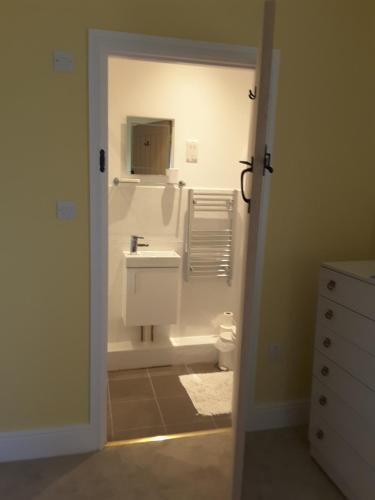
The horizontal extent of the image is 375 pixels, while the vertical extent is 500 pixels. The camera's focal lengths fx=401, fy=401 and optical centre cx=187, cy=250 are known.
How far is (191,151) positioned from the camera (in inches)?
130

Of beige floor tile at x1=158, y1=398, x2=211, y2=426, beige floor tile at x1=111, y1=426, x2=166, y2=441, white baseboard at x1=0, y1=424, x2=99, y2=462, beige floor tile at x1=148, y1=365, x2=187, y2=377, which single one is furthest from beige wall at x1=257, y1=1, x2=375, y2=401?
white baseboard at x1=0, y1=424, x2=99, y2=462

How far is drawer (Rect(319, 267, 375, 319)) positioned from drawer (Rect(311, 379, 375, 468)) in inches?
18.4

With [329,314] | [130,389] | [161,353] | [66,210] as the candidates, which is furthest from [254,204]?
[161,353]

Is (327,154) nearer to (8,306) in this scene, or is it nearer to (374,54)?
(374,54)

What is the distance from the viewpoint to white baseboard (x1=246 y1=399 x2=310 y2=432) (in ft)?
8.07

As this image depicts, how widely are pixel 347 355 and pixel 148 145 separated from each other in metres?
2.14

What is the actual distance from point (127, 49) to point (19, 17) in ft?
1.61

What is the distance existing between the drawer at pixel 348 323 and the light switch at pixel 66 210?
1.35 meters

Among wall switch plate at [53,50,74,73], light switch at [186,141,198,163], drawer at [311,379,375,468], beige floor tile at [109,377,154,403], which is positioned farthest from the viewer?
light switch at [186,141,198,163]

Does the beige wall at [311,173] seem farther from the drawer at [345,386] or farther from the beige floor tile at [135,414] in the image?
the beige floor tile at [135,414]

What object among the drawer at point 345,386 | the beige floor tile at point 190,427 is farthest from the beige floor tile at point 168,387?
the drawer at point 345,386

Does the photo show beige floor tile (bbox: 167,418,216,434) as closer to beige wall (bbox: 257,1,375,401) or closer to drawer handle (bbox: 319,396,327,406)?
beige wall (bbox: 257,1,375,401)

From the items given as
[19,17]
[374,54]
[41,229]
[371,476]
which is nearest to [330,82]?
[374,54]

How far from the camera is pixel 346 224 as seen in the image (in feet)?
7.95
